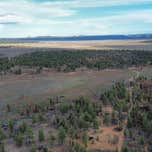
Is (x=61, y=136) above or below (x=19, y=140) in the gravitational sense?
above

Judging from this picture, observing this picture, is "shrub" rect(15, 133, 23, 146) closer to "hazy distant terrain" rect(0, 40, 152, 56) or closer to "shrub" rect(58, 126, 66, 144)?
"shrub" rect(58, 126, 66, 144)

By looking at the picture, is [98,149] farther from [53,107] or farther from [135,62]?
[135,62]

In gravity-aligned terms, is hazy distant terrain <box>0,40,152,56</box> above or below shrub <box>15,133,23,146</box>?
below

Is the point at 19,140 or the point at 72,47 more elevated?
the point at 19,140

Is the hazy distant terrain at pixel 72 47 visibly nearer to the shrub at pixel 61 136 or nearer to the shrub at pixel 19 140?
the shrub at pixel 19 140

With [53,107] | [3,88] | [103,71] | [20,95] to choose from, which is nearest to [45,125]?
[53,107]

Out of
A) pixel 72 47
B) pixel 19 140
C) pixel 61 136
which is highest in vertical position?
pixel 61 136

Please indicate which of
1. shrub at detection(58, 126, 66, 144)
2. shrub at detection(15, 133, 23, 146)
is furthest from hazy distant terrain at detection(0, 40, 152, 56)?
shrub at detection(58, 126, 66, 144)

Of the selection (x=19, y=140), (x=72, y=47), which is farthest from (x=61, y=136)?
(x=72, y=47)

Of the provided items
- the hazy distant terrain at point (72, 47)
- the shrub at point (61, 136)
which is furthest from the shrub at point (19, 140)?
the hazy distant terrain at point (72, 47)

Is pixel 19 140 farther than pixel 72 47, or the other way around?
pixel 72 47

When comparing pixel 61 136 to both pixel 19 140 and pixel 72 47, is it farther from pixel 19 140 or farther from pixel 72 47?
pixel 72 47
